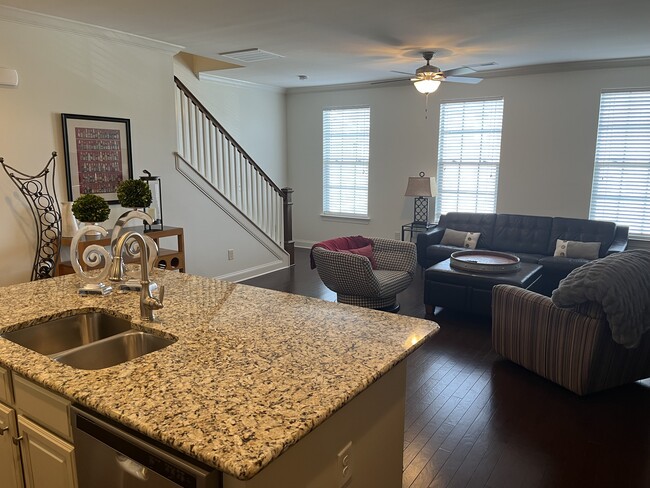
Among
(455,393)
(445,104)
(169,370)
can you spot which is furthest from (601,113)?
(169,370)

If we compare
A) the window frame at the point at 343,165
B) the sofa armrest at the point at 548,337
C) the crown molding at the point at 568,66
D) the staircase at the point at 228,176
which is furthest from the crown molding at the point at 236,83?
the sofa armrest at the point at 548,337

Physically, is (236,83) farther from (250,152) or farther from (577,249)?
(577,249)

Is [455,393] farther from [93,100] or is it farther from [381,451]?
[93,100]

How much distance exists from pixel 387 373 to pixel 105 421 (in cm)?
90

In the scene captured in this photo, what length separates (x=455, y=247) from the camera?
6.31 m

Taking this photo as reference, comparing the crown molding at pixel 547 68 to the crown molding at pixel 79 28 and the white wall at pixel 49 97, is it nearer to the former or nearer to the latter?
the crown molding at pixel 79 28

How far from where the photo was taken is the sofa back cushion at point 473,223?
21.3ft

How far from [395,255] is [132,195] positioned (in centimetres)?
272

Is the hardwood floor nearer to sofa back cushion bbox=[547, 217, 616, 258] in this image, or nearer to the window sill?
sofa back cushion bbox=[547, 217, 616, 258]

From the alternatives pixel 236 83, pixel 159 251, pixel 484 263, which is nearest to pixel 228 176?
pixel 159 251

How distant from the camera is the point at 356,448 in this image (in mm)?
1614

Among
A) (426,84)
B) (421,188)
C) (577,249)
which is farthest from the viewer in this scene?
(421,188)

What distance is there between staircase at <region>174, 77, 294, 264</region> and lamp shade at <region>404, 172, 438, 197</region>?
5.71 ft

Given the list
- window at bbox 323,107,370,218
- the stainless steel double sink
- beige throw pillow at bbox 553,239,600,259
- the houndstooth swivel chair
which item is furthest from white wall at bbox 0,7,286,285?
beige throw pillow at bbox 553,239,600,259
